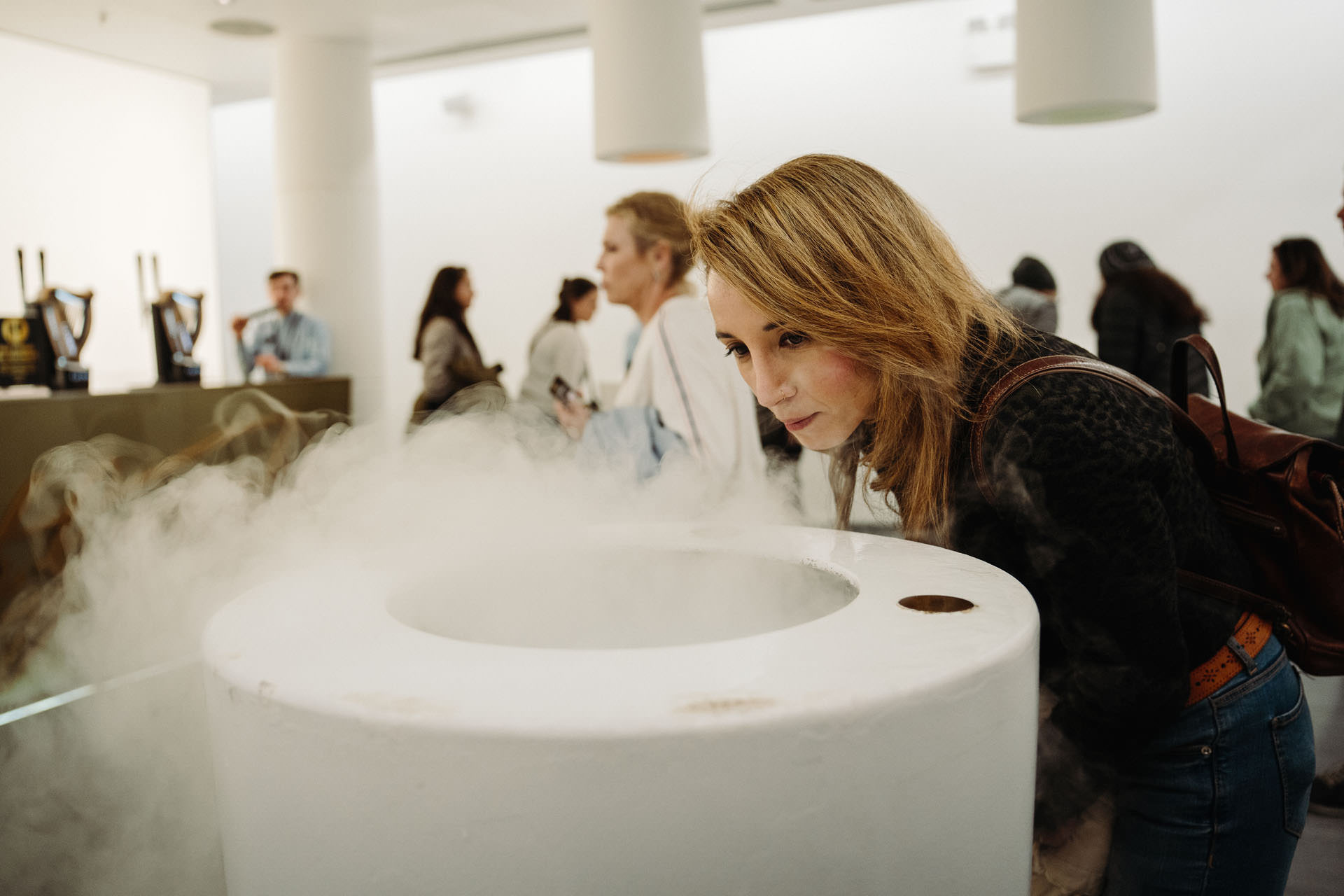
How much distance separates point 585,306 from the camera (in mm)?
5285

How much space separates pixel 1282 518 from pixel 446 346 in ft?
14.6

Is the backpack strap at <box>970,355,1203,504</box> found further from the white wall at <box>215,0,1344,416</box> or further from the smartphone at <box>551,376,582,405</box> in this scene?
the white wall at <box>215,0,1344,416</box>

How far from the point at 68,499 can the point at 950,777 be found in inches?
134

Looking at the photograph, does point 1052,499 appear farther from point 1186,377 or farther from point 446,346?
point 446,346

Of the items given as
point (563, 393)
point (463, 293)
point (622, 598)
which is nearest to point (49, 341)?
point (463, 293)

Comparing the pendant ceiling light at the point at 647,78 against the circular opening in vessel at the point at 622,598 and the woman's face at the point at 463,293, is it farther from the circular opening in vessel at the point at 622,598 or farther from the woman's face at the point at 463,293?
the circular opening in vessel at the point at 622,598

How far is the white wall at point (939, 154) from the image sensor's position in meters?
6.84

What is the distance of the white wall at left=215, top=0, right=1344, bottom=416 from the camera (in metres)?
6.84

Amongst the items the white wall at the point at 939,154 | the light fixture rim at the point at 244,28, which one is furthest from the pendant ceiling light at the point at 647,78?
the light fixture rim at the point at 244,28

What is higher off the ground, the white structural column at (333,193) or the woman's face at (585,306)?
the white structural column at (333,193)

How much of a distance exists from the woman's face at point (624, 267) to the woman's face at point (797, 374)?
156cm

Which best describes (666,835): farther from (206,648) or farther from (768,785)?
(206,648)

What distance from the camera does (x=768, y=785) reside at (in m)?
0.75

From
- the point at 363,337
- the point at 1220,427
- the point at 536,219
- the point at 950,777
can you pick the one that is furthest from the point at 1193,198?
the point at 950,777
